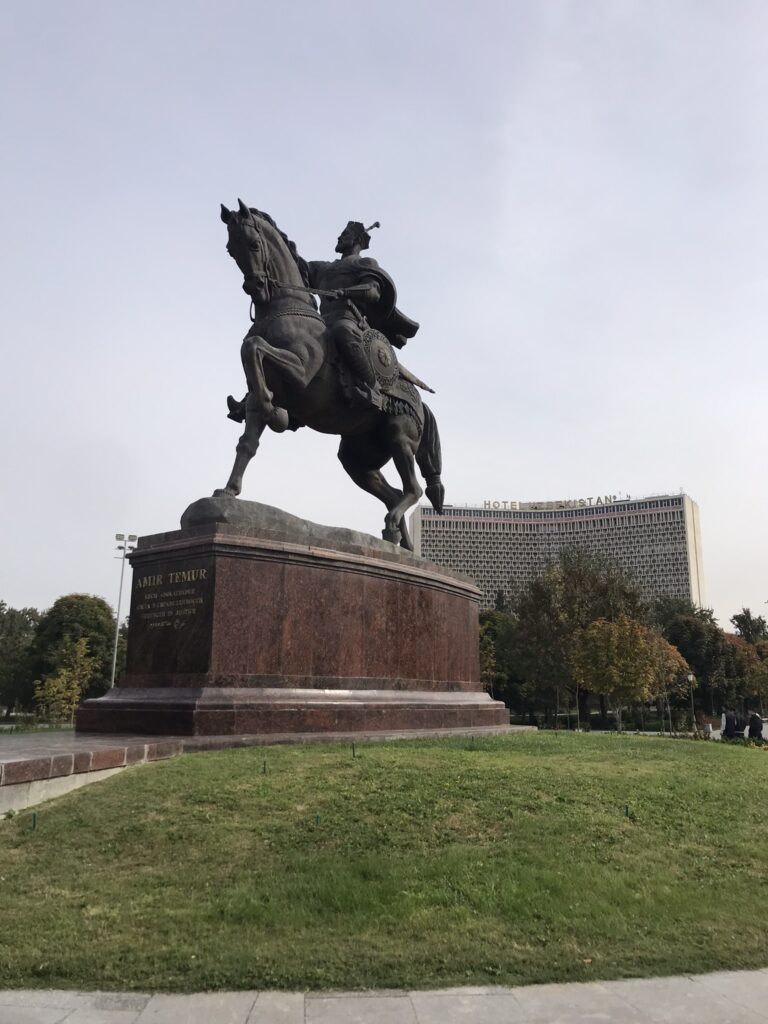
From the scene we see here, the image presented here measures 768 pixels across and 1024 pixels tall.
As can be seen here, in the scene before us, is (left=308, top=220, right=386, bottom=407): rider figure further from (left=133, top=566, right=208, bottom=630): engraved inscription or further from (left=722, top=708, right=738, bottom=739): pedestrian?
(left=722, top=708, right=738, bottom=739): pedestrian

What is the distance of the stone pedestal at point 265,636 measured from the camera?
30.0 feet

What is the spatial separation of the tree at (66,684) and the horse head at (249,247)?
85.7 feet

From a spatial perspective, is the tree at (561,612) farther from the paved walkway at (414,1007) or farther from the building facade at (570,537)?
the building facade at (570,537)

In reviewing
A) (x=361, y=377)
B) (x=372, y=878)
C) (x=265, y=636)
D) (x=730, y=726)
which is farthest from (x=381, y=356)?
(x=730, y=726)

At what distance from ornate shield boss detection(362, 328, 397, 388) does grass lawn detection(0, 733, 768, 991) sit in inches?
277

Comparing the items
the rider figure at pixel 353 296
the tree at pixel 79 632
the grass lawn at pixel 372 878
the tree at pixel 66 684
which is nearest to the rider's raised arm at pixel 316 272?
the rider figure at pixel 353 296

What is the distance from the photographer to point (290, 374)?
36.4ft

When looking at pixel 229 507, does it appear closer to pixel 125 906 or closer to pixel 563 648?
pixel 125 906

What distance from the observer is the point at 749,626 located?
75500 mm

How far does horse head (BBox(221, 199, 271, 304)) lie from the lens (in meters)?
11.1

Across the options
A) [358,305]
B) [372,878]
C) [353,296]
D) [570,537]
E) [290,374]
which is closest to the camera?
[372,878]

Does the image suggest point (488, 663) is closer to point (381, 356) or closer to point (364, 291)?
point (381, 356)

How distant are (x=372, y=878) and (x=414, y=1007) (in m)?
1.42

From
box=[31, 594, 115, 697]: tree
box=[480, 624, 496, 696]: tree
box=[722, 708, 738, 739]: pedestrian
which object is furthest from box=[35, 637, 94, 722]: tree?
box=[722, 708, 738, 739]: pedestrian
